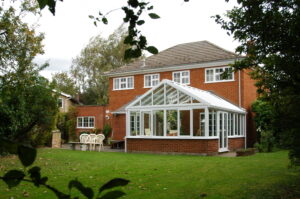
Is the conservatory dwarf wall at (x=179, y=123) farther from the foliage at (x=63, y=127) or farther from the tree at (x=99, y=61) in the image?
the tree at (x=99, y=61)

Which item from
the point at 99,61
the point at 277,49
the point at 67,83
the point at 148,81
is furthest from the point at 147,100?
the point at 67,83

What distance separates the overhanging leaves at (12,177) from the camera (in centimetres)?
83

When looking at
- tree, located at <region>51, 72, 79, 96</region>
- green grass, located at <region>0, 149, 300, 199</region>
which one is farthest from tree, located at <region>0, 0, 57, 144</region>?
tree, located at <region>51, 72, 79, 96</region>

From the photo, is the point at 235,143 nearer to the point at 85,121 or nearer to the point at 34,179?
the point at 85,121

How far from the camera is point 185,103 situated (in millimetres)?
16672

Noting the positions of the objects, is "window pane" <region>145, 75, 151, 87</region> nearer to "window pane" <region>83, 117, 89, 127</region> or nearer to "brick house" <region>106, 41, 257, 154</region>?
"brick house" <region>106, 41, 257, 154</region>

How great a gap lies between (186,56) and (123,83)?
18.5ft

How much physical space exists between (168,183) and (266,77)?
332cm

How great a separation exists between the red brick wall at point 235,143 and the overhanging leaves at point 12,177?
18526 millimetres

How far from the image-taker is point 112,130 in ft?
85.9

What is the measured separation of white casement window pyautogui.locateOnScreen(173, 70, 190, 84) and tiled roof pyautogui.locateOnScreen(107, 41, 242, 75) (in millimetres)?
689

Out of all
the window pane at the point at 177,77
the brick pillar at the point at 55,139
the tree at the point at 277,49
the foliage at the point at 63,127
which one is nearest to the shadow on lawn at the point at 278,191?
the tree at the point at 277,49

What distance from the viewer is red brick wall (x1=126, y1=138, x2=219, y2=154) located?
16.0 meters

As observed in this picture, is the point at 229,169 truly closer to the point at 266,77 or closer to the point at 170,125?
the point at 266,77
